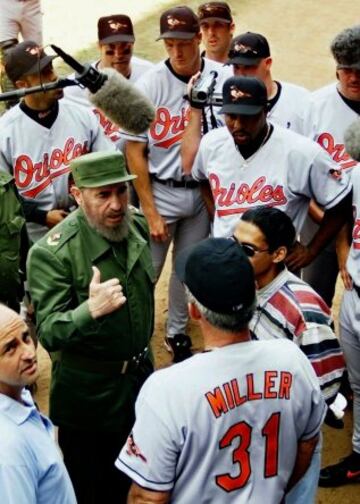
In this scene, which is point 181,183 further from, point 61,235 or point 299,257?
point 61,235

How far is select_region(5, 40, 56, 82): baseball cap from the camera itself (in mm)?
5040

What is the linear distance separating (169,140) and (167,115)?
164mm

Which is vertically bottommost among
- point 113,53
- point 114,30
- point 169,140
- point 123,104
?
point 169,140

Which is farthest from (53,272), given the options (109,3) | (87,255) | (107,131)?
(109,3)

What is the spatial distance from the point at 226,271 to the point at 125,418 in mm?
1465

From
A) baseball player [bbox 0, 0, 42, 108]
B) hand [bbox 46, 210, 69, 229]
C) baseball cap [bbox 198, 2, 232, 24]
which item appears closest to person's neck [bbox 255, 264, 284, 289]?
hand [bbox 46, 210, 69, 229]

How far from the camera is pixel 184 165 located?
18.0ft

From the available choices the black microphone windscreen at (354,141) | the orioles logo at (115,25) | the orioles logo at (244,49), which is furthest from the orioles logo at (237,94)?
the orioles logo at (115,25)

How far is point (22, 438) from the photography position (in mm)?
2816

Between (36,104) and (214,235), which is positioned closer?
(214,235)

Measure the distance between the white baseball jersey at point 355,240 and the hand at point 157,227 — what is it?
147cm

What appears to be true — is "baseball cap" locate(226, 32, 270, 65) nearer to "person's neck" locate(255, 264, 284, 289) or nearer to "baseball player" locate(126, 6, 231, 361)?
"baseball player" locate(126, 6, 231, 361)

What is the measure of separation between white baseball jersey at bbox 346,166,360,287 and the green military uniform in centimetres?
181

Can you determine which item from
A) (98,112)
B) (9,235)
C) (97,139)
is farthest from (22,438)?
(98,112)
